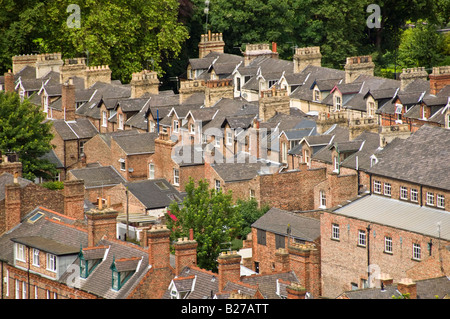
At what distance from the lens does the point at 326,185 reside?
79312 mm

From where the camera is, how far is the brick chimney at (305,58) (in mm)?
105125

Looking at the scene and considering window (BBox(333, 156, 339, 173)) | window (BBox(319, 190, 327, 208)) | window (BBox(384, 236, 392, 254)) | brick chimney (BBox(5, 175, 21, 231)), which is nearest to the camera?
window (BBox(384, 236, 392, 254))

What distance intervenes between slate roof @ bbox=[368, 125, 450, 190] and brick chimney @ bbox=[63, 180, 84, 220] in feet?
52.8

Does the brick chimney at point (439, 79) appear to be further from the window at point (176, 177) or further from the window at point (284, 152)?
the window at point (176, 177)

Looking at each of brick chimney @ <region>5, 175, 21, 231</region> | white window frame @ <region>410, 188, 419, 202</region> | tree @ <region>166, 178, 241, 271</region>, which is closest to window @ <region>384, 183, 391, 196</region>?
white window frame @ <region>410, 188, 419, 202</region>

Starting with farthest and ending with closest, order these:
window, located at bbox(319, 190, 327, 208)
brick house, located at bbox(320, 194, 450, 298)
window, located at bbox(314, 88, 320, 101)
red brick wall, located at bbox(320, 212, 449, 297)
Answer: window, located at bbox(314, 88, 320, 101)
window, located at bbox(319, 190, 327, 208)
red brick wall, located at bbox(320, 212, 449, 297)
brick house, located at bbox(320, 194, 450, 298)

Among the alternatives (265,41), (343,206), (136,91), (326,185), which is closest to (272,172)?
(326,185)

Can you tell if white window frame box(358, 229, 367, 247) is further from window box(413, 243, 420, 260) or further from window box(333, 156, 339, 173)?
window box(333, 156, 339, 173)

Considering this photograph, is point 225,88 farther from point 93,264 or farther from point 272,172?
point 93,264

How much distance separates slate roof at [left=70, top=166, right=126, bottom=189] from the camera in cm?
8750

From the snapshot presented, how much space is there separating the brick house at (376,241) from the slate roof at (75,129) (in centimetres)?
3164

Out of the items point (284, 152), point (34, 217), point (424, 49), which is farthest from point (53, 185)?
point (424, 49)

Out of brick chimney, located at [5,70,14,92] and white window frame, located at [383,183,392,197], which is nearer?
white window frame, located at [383,183,392,197]

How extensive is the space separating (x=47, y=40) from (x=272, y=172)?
42.1 meters
